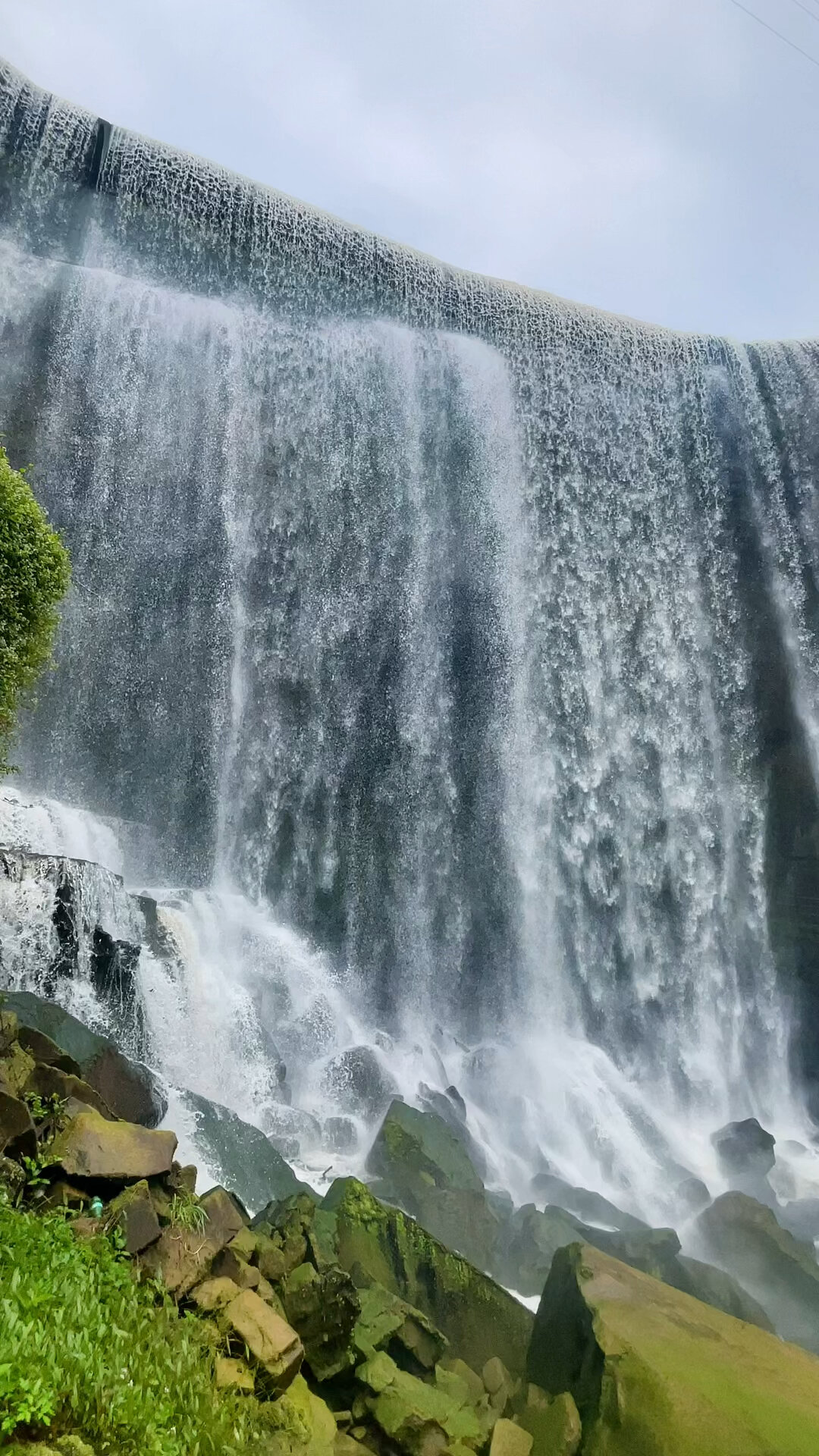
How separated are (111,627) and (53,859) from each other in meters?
10.9

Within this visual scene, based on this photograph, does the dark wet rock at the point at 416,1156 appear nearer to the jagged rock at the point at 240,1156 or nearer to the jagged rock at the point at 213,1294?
the jagged rock at the point at 240,1156

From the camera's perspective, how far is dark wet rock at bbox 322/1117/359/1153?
42.3 ft

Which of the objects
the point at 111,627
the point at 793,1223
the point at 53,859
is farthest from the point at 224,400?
the point at 793,1223

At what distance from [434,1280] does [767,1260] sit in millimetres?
6556

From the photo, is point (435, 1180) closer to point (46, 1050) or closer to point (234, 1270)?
point (46, 1050)

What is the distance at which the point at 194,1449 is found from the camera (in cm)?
342

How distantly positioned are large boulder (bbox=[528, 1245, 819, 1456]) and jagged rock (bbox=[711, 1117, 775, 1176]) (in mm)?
10426

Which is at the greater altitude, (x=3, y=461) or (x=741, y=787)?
(x=3, y=461)

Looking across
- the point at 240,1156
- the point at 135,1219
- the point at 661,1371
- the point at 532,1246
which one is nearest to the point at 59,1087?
the point at 135,1219

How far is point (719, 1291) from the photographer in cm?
967

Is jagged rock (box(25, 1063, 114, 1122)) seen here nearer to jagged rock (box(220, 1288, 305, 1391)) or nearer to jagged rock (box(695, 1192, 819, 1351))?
jagged rock (box(220, 1288, 305, 1391))

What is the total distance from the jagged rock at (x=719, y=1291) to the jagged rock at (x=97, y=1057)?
6.28 meters

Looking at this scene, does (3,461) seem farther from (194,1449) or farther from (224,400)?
(224,400)

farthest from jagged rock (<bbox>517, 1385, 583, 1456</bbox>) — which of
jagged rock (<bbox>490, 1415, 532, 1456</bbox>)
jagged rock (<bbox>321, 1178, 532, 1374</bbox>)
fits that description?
jagged rock (<bbox>321, 1178, 532, 1374</bbox>)
